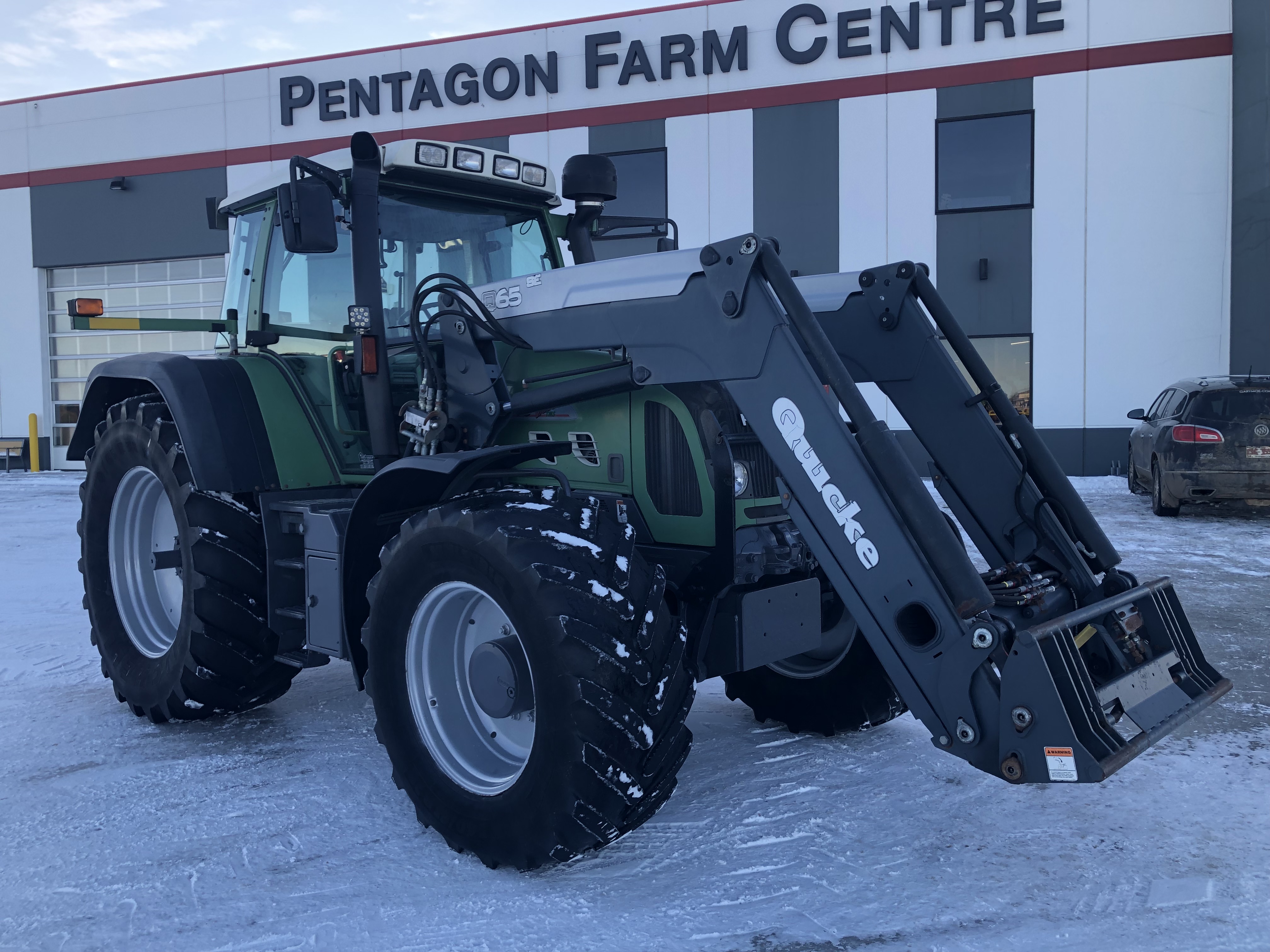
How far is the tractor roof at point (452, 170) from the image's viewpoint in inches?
161

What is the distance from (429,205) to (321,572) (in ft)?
5.33

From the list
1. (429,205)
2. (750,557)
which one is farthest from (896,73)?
(750,557)

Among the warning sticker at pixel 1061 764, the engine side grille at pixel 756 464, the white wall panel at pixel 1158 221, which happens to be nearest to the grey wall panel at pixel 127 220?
the white wall panel at pixel 1158 221

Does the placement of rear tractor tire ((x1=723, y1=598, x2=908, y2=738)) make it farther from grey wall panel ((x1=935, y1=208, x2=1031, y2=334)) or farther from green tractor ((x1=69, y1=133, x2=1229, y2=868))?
grey wall panel ((x1=935, y1=208, x2=1031, y2=334))

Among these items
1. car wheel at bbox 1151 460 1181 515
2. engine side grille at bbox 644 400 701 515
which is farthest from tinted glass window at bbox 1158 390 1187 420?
engine side grille at bbox 644 400 701 515

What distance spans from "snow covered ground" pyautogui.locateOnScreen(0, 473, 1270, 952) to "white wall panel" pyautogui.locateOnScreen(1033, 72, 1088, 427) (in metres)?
12.1

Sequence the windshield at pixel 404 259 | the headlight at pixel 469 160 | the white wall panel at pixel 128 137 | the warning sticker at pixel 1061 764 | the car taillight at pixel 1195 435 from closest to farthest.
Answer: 1. the warning sticker at pixel 1061 764
2. the headlight at pixel 469 160
3. the windshield at pixel 404 259
4. the car taillight at pixel 1195 435
5. the white wall panel at pixel 128 137

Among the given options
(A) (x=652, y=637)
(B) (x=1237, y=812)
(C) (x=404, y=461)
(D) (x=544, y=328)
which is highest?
(D) (x=544, y=328)

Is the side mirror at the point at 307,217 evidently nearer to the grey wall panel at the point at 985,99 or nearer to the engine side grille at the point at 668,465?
the engine side grille at the point at 668,465

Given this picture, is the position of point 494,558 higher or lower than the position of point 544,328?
lower

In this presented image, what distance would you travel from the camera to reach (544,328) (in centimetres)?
371

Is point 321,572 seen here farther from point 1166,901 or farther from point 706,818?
point 1166,901

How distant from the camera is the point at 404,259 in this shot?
436cm

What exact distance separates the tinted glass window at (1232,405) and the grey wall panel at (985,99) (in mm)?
6750
